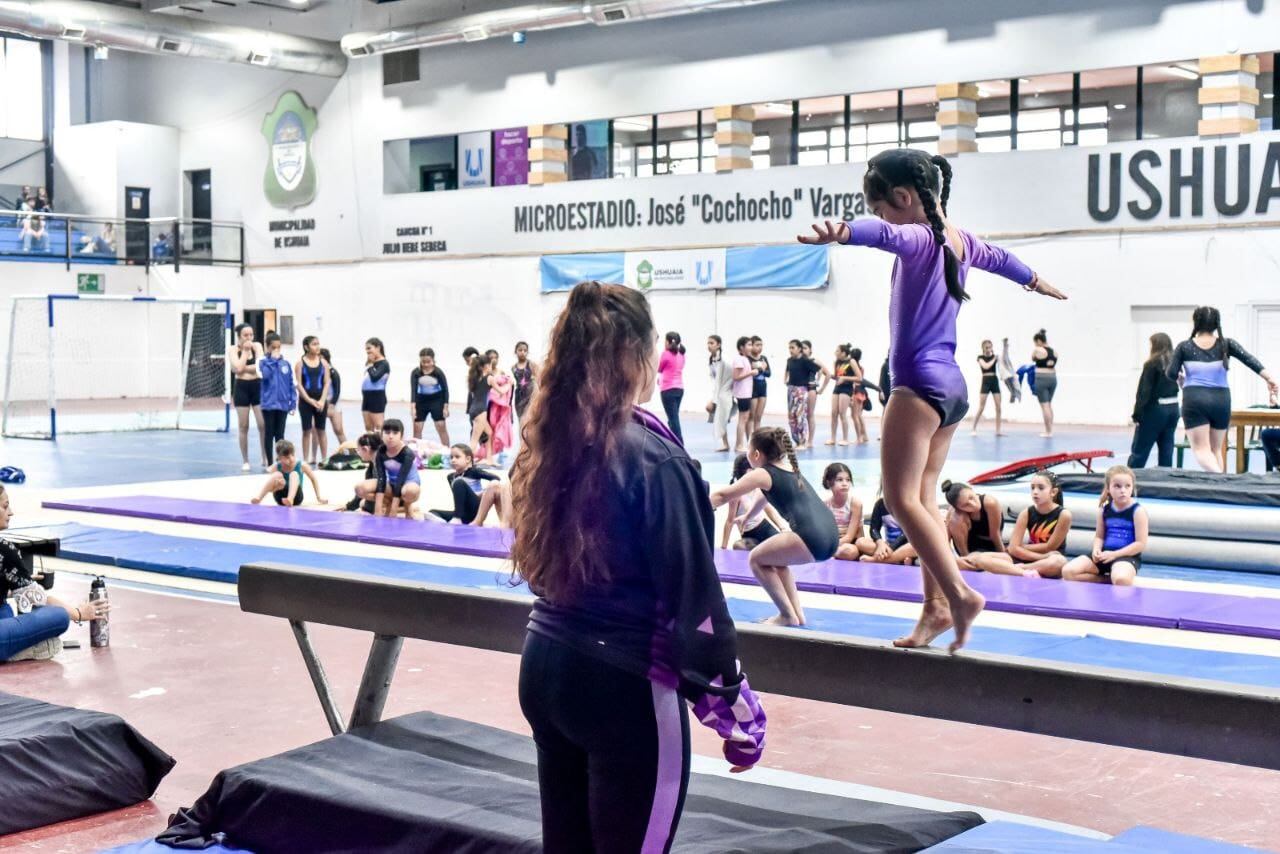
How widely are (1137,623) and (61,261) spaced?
2689 cm

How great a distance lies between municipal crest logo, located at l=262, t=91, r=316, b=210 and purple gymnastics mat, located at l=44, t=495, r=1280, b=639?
65.7ft

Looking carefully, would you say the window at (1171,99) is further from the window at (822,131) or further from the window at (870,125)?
the window at (822,131)

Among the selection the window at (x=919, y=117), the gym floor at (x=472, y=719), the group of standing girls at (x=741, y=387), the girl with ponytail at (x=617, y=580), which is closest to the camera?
the girl with ponytail at (x=617, y=580)

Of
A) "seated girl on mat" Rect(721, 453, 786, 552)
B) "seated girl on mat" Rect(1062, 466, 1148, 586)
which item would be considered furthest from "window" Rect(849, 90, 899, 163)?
"seated girl on mat" Rect(1062, 466, 1148, 586)

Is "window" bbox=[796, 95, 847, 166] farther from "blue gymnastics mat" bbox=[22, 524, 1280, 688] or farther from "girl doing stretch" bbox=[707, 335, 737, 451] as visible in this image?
"blue gymnastics mat" bbox=[22, 524, 1280, 688]

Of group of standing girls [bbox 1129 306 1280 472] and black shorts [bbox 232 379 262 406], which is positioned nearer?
group of standing girls [bbox 1129 306 1280 472]

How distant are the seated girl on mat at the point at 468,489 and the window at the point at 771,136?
1546 cm

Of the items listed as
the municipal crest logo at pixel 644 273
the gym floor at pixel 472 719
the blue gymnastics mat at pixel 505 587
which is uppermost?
the municipal crest logo at pixel 644 273

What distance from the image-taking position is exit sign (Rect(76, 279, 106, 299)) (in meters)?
30.3

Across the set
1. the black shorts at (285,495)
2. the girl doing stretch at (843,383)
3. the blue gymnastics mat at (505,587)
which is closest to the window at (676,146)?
the girl doing stretch at (843,383)

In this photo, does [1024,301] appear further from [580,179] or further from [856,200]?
[580,179]

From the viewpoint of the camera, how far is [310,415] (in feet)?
56.6

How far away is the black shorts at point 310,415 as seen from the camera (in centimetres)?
1716

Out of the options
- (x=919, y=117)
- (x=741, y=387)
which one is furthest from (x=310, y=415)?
(x=919, y=117)
